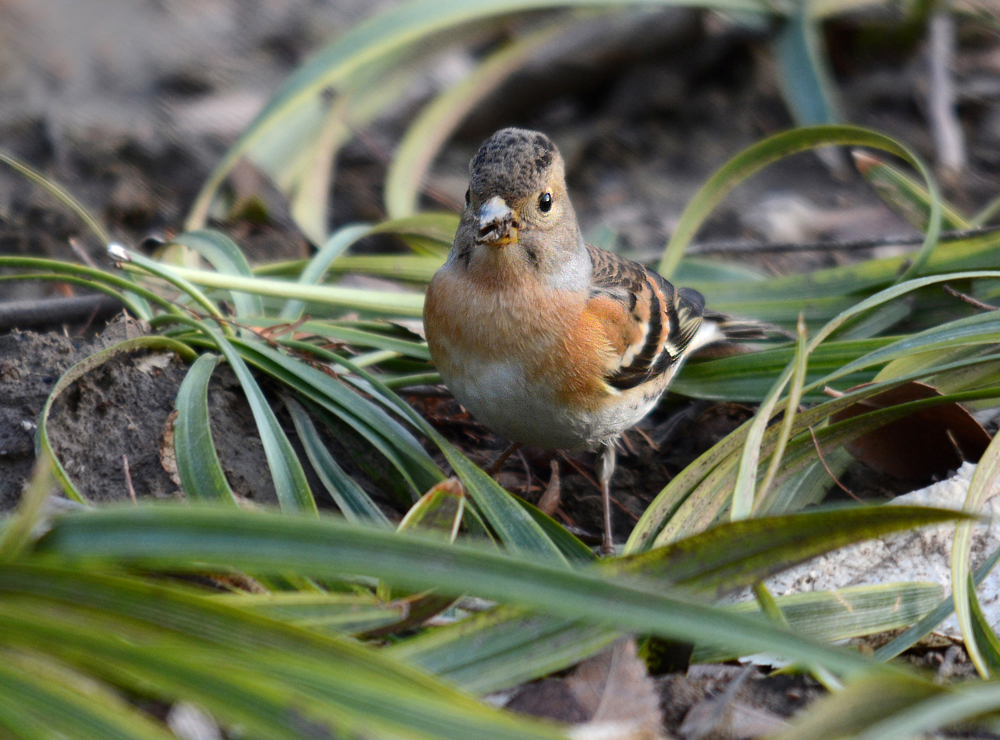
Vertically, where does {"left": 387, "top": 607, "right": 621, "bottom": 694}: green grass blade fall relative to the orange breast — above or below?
below

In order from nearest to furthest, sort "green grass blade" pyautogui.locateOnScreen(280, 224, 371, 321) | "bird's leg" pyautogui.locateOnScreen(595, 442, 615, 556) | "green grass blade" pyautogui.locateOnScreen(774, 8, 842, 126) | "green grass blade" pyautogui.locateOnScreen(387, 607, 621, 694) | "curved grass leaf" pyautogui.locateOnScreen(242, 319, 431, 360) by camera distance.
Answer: "green grass blade" pyautogui.locateOnScreen(387, 607, 621, 694) → "bird's leg" pyautogui.locateOnScreen(595, 442, 615, 556) → "curved grass leaf" pyautogui.locateOnScreen(242, 319, 431, 360) → "green grass blade" pyautogui.locateOnScreen(280, 224, 371, 321) → "green grass blade" pyautogui.locateOnScreen(774, 8, 842, 126)

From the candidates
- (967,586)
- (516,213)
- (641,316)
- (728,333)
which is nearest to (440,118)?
(728,333)

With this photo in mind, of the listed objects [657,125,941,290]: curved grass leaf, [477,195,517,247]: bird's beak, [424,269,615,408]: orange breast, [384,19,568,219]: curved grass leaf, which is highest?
[384,19,568,219]: curved grass leaf

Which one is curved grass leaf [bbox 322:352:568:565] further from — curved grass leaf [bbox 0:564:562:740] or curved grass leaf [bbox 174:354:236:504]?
curved grass leaf [bbox 0:564:562:740]

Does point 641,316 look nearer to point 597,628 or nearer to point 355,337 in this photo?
point 355,337

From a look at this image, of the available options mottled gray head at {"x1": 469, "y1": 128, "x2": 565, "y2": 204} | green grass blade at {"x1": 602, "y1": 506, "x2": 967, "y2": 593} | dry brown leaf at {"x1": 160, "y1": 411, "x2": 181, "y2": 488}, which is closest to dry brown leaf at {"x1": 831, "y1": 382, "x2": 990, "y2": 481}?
green grass blade at {"x1": 602, "y1": 506, "x2": 967, "y2": 593}

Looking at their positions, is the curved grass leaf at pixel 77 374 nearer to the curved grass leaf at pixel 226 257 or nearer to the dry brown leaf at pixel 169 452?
the dry brown leaf at pixel 169 452
